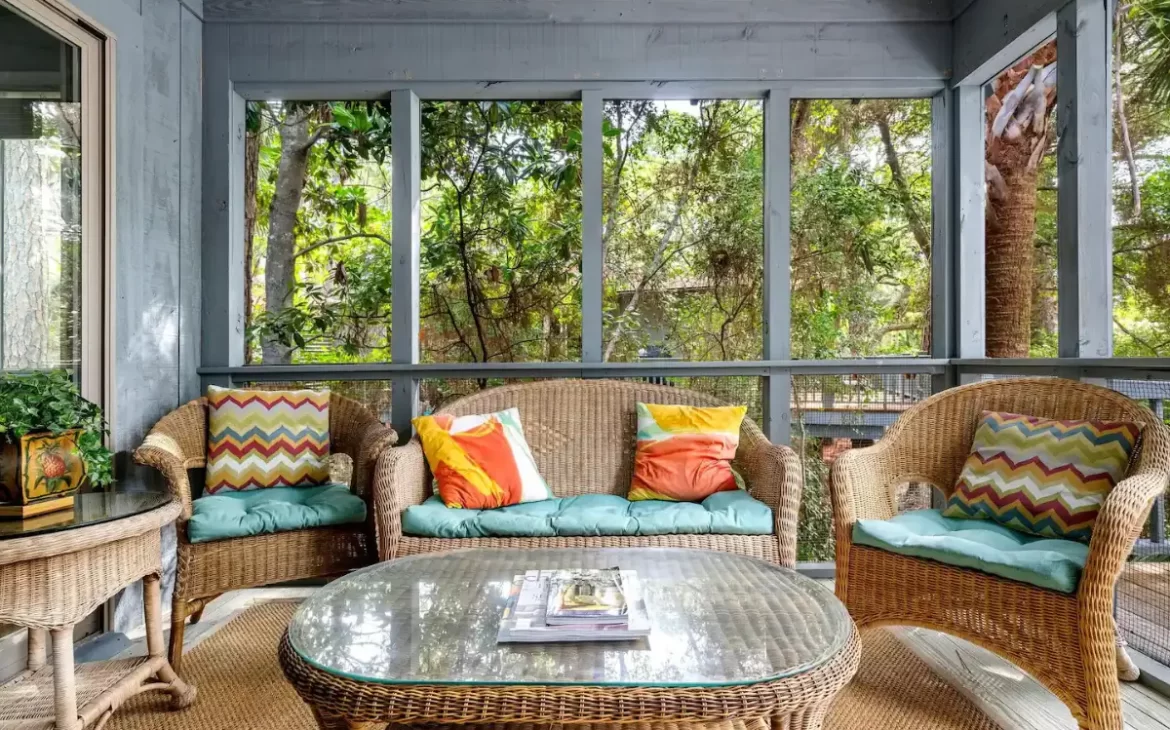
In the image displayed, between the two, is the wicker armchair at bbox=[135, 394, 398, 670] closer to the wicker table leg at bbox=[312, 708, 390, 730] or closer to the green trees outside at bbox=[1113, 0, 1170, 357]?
the wicker table leg at bbox=[312, 708, 390, 730]

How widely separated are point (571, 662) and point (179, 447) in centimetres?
202

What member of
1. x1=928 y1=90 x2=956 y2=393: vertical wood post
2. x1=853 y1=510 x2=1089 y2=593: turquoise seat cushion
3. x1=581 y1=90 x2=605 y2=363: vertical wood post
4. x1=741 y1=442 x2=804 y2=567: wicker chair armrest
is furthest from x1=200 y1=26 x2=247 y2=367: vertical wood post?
x1=928 y1=90 x2=956 y2=393: vertical wood post

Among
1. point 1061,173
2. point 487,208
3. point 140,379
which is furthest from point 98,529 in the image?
point 1061,173

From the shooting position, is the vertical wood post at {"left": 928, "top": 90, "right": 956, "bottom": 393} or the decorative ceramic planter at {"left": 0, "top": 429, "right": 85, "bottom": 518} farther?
the vertical wood post at {"left": 928, "top": 90, "right": 956, "bottom": 393}

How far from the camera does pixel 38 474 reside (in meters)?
1.70

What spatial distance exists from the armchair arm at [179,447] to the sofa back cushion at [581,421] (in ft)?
2.99

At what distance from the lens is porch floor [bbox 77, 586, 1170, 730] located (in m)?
1.89

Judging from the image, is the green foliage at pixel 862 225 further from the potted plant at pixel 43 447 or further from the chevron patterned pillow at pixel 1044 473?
the potted plant at pixel 43 447

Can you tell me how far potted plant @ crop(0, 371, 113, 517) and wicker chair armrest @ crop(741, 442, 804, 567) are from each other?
199 centimetres

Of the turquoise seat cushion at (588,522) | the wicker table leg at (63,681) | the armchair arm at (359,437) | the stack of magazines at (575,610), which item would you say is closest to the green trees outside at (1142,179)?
the turquoise seat cushion at (588,522)

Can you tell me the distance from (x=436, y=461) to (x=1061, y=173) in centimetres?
242

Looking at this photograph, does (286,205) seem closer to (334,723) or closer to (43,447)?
(43,447)

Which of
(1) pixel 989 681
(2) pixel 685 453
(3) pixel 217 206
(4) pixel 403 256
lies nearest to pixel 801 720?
(1) pixel 989 681

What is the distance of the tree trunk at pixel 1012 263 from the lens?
326cm
